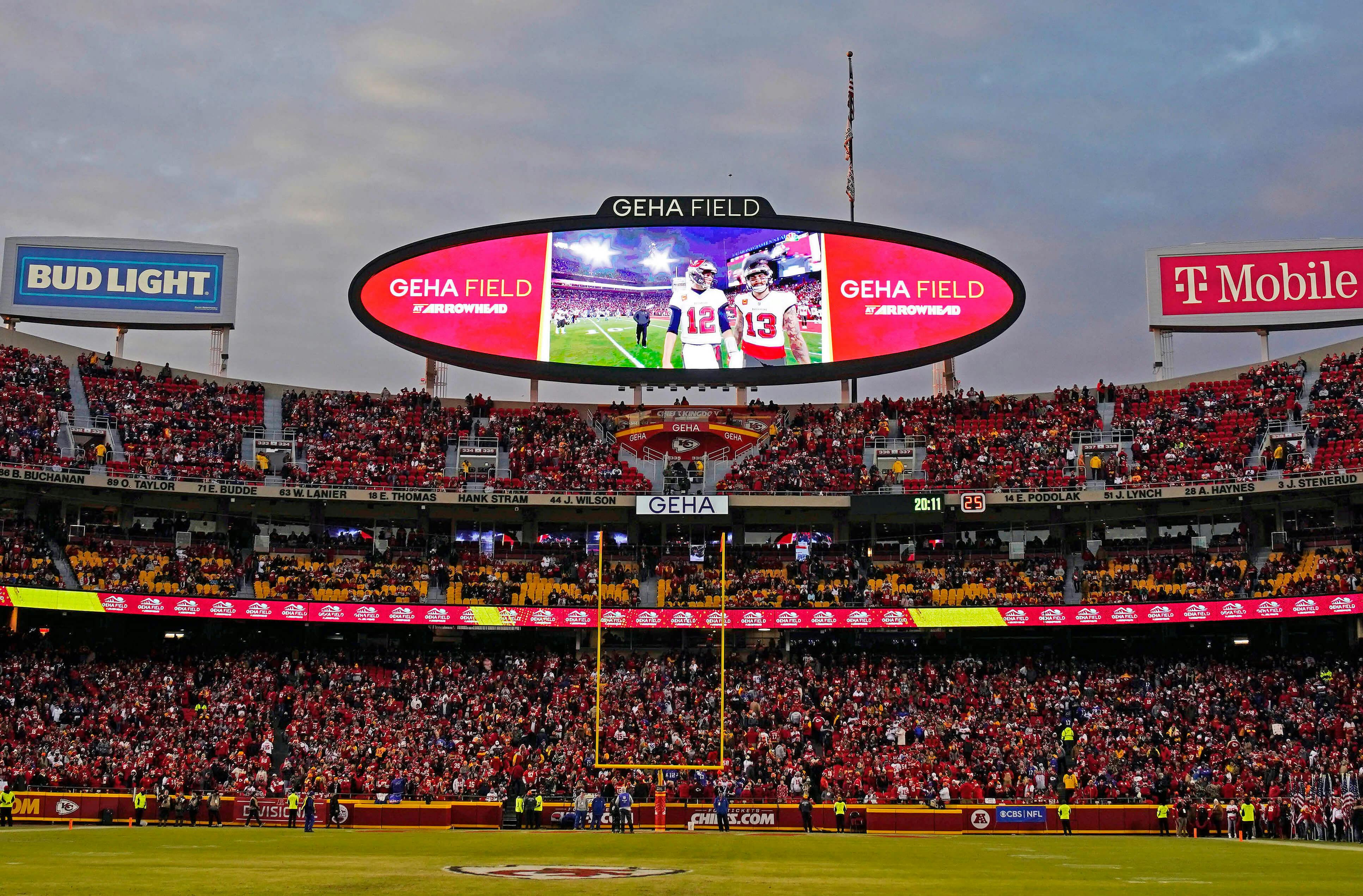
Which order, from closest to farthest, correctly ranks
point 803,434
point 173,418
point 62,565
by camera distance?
1. point 62,565
2. point 173,418
3. point 803,434

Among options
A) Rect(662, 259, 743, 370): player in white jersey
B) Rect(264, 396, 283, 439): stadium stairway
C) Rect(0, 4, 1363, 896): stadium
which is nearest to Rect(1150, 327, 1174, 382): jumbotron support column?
Rect(0, 4, 1363, 896): stadium

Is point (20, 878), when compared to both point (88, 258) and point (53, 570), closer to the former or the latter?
point (53, 570)

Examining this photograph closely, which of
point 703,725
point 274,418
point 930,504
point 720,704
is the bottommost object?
point 703,725

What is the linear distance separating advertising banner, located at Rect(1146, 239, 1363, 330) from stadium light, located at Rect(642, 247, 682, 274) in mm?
20280

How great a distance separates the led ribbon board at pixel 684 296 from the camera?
52.0 metres

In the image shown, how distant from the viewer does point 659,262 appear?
5281 cm

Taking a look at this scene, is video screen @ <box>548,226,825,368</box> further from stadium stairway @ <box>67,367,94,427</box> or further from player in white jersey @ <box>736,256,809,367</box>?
stadium stairway @ <box>67,367,94,427</box>

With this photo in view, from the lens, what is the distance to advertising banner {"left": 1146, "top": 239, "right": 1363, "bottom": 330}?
53.7 m

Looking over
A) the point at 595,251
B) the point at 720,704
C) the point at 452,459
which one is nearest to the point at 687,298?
the point at 595,251

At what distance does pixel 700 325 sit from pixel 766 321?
8.85ft

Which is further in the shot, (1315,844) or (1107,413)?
(1107,413)

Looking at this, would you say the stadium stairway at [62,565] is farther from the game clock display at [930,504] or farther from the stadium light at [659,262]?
the game clock display at [930,504]

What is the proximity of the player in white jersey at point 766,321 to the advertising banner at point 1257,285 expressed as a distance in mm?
15386

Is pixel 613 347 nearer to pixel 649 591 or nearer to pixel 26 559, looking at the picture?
pixel 649 591
